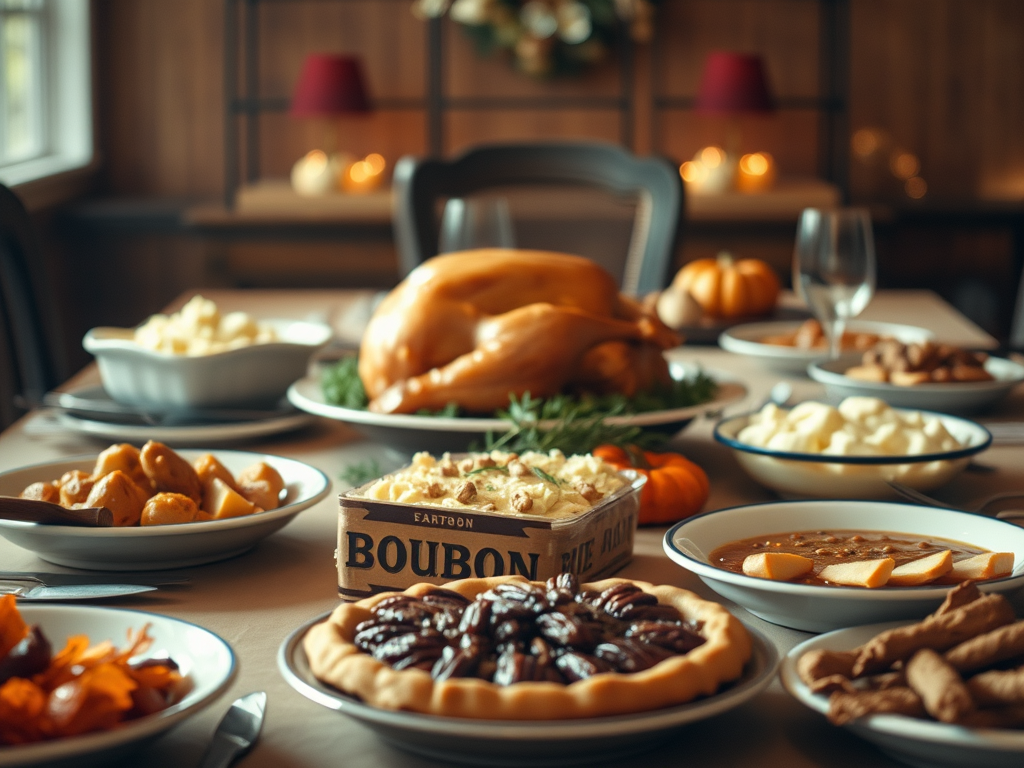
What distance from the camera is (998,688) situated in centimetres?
58

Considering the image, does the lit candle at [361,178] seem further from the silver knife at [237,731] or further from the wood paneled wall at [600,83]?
the silver knife at [237,731]

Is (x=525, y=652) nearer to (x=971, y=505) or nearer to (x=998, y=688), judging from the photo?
(x=998, y=688)

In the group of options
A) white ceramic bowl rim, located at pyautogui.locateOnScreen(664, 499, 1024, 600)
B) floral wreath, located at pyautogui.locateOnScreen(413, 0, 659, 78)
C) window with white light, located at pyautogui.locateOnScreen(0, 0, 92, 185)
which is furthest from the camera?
floral wreath, located at pyautogui.locateOnScreen(413, 0, 659, 78)

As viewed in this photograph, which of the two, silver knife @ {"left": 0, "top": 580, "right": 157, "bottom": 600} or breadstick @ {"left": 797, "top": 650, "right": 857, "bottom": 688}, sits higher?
breadstick @ {"left": 797, "top": 650, "right": 857, "bottom": 688}

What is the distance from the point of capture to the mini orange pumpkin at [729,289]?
6.95 feet

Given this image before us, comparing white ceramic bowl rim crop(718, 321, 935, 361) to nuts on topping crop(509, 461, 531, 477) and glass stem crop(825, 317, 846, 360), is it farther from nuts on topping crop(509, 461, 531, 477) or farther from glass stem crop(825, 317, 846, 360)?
nuts on topping crop(509, 461, 531, 477)

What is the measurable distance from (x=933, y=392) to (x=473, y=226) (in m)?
0.67

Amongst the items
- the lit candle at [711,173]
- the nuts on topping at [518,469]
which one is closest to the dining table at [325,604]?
the nuts on topping at [518,469]

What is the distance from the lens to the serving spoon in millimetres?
880

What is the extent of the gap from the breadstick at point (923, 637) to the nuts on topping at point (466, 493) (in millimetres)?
305

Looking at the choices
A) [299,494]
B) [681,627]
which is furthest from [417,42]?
[681,627]

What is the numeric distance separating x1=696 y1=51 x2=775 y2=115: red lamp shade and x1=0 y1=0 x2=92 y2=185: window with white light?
242cm

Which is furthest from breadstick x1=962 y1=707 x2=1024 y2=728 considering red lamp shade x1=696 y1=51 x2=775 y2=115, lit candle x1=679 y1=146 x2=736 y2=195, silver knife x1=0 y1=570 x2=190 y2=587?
red lamp shade x1=696 y1=51 x2=775 y2=115

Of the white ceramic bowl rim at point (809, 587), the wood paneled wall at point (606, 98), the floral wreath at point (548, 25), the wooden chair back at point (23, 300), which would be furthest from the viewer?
the wood paneled wall at point (606, 98)
